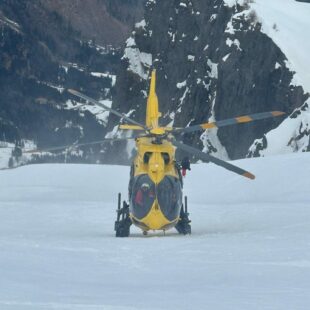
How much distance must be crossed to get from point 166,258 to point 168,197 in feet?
21.8

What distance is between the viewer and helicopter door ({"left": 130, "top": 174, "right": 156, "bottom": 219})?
72.5 feet

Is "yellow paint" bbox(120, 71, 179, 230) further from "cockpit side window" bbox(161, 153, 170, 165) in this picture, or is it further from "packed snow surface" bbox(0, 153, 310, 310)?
"packed snow surface" bbox(0, 153, 310, 310)

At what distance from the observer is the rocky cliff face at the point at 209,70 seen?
290ft

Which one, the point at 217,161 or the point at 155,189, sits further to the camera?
the point at 155,189

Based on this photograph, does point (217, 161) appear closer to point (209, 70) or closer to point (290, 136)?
point (290, 136)

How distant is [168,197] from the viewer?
72.6ft

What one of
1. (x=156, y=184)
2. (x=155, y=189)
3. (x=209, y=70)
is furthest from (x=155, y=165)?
(x=209, y=70)

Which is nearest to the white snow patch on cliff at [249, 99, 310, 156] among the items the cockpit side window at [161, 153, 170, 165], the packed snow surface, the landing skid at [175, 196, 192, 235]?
the packed snow surface

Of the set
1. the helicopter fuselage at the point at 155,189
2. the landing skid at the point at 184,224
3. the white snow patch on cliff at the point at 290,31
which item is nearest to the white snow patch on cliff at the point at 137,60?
the white snow patch on cliff at the point at 290,31

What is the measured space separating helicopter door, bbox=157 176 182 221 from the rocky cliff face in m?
59.8

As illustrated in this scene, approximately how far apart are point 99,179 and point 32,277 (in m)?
34.5

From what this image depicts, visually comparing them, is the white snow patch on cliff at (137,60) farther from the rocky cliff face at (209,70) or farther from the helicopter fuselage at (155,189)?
the helicopter fuselage at (155,189)

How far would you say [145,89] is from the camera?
124m

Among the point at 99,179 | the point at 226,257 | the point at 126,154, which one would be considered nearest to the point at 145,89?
the point at 126,154
